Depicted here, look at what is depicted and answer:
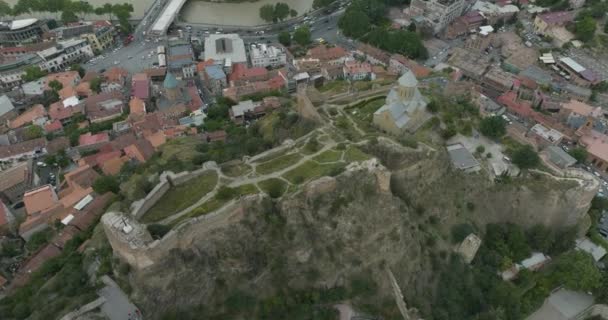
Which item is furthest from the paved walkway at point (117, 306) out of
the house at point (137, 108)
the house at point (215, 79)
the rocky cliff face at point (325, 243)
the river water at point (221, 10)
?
the river water at point (221, 10)

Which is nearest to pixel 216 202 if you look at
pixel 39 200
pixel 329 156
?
pixel 329 156

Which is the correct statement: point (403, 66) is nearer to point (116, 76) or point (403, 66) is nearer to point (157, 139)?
point (157, 139)

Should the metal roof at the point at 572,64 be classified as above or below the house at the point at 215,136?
below

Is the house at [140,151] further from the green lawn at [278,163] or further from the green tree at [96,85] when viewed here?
the green lawn at [278,163]

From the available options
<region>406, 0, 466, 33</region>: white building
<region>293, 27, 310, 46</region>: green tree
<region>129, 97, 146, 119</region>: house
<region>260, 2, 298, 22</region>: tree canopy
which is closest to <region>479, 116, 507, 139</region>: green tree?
<region>406, 0, 466, 33</region>: white building

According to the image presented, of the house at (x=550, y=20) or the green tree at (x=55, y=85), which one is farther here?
the house at (x=550, y=20)

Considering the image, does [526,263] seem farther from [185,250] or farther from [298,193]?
[185,250]

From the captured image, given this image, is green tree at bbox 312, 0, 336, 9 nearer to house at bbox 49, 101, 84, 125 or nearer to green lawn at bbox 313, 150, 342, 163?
house at bbox 49, 101, 84, 125
